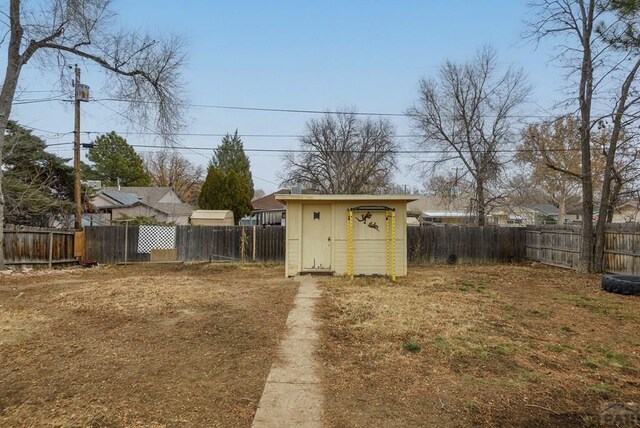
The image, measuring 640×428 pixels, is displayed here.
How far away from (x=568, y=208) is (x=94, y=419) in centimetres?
4761

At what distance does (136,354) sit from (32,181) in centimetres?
1454

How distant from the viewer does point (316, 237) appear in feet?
35.6

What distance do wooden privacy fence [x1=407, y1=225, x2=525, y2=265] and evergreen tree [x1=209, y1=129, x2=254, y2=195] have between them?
33.0 metres

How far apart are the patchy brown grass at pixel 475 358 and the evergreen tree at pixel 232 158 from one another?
3968cm

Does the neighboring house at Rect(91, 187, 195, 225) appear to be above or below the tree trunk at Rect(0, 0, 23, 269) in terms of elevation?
below

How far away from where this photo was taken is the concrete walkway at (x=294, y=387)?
2814mm

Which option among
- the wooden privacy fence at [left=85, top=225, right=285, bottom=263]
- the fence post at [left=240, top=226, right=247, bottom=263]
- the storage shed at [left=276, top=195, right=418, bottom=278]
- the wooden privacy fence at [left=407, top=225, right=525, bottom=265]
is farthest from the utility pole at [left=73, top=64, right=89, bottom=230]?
the wooden privacy fence at [left=407, top=225, right=525, bottom=265]

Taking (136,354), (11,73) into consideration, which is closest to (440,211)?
(11,73)

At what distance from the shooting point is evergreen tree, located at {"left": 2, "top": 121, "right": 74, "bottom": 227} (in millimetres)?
14875

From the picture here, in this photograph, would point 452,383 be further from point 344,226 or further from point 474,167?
point 474,167

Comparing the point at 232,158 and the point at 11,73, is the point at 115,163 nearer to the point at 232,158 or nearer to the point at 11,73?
the point at 232,158

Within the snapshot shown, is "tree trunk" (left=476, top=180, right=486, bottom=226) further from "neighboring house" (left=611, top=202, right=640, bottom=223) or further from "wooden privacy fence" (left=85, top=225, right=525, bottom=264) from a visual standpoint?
"wooden privacy fence" (left=85, top=225, right=525, bottom=264)

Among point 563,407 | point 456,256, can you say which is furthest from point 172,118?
point 563,407

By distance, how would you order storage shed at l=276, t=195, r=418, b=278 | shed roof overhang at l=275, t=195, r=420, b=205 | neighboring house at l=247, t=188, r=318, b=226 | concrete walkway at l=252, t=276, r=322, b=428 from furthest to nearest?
1. neighboring house at l=247, t=188, r=318, b=226
2. storage shed at l=276, t=195, r=418, b=278
3. shed roof overhang at l=275, t=195, r=420, b=205
4. concrete walkway at l=252, t=276, r=322, b=428
